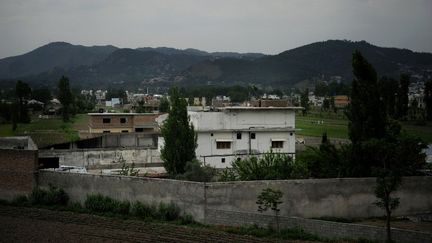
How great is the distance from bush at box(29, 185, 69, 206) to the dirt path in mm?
1783

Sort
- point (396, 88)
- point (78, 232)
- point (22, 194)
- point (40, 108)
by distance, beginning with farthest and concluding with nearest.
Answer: point (40, 108) < point (396, 88) < point (22, 194) < point (78, 232)

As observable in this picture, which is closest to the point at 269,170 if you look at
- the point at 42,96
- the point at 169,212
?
the point at 169,212

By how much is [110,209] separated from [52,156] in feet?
42.8

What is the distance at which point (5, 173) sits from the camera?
79.3 ft

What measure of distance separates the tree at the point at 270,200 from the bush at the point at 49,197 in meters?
9.45

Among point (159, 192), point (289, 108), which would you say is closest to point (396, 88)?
point (289, 108)

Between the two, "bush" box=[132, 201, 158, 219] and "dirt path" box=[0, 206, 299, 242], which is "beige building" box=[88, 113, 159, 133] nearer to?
"dirt path" box=[0, 206, 299, 242]

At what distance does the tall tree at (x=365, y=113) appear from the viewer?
2452cm

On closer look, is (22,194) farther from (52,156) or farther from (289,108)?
(289,108)

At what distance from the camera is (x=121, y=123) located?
52.4 meters

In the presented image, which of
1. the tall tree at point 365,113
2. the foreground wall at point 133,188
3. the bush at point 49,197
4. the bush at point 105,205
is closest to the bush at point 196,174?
the foreground wall at point 133,188

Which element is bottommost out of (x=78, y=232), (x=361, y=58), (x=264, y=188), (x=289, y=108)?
(x=78, y=232)

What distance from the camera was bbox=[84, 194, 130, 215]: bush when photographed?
72.0 feet

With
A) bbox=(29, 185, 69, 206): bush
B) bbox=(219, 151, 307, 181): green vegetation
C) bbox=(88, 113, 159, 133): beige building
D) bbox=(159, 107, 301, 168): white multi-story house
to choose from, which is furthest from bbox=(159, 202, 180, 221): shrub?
bbox=(88, 113, 159, 133): beige building
